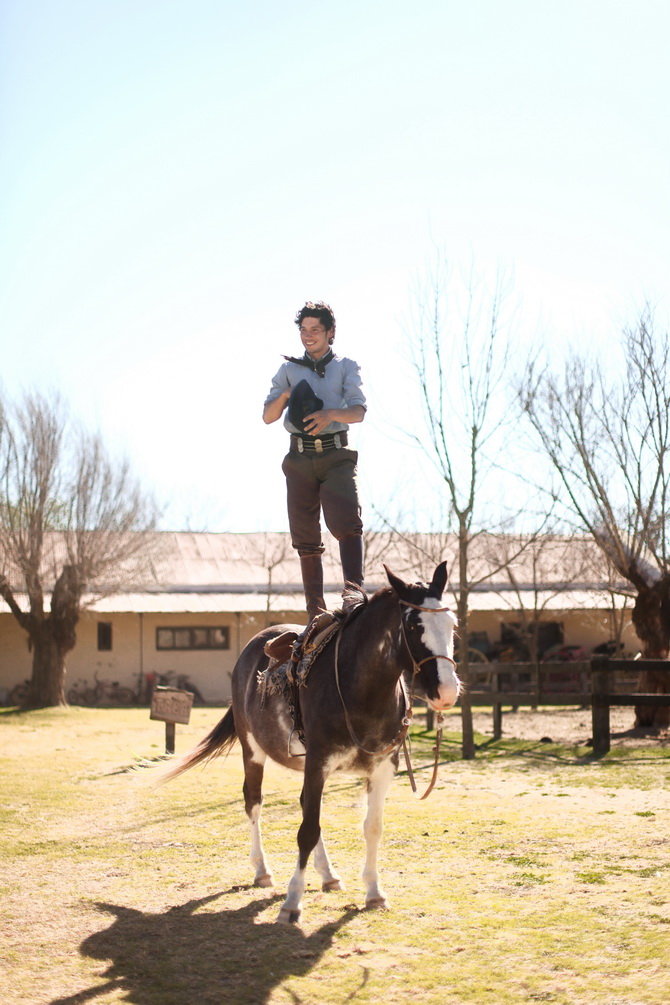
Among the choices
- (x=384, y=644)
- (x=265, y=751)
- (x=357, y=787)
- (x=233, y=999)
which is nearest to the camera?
(x=233, y=999)

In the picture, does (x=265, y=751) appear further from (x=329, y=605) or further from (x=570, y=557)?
(x=570, y=557)

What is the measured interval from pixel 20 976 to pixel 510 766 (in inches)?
337

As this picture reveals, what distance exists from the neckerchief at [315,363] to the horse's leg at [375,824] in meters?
2.48

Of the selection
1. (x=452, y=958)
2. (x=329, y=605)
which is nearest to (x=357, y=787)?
(x=329, y=605)

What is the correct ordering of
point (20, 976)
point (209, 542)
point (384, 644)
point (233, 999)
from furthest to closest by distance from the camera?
point (209, 542), point (384, 644), point (20, 976), point (233, 999)

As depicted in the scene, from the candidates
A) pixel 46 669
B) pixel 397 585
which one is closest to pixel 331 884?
pixel 397 585

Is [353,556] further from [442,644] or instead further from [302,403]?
[442,644]

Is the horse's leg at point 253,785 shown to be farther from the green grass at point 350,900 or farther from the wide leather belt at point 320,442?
the wide leather belt at point 320,442

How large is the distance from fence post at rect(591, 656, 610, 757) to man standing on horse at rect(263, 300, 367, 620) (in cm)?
748

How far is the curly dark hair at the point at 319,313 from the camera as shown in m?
6.21

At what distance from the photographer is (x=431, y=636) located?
15.7 ft

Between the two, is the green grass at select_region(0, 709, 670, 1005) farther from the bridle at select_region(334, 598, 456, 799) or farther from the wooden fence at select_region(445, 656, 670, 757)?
the wooden fence at select_region(445, 656, 670, 757)

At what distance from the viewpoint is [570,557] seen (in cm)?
3125

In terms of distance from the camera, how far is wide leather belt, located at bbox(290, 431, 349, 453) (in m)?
6.02
